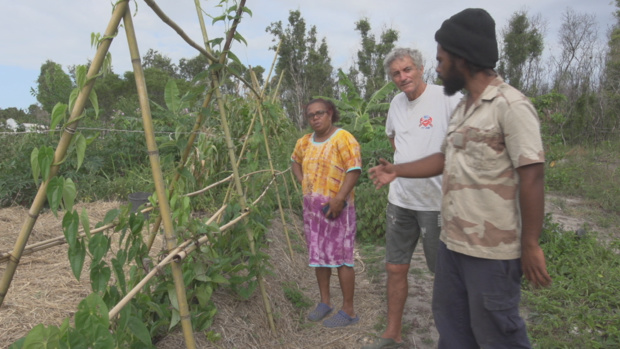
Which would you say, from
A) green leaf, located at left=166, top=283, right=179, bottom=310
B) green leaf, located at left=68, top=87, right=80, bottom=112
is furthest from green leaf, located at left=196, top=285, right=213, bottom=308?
green leaf, located at left=68, top=87, right=80, bottom=112

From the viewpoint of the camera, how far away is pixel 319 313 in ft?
10.2

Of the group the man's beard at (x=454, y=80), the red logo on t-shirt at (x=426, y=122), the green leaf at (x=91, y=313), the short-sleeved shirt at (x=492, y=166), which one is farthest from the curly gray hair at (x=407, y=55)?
the green leaf at (x=91, y=313)

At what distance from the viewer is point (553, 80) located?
24859 millimetres

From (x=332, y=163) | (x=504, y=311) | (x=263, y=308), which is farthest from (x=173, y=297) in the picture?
(x=332, y=163)

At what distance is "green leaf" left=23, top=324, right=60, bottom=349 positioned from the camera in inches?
42.6

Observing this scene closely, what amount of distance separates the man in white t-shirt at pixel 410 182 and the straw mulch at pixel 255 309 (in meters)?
0.36

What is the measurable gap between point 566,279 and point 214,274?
3083 mm

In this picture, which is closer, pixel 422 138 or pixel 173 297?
pixel 173 297

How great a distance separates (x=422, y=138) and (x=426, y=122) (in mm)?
98

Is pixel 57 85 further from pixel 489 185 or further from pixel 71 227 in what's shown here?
pixel 489 185

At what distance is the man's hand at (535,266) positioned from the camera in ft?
4.79

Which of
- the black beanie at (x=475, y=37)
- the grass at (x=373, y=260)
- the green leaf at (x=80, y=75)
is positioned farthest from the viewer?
the grass at (x=373, y=260)

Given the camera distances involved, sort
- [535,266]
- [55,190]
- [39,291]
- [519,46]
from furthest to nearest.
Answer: [519,46] < [39,291] < [535,266] < [55,190]

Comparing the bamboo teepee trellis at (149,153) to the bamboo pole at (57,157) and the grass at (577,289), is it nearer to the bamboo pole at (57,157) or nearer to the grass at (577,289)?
the bamboo pole at (57,157)
